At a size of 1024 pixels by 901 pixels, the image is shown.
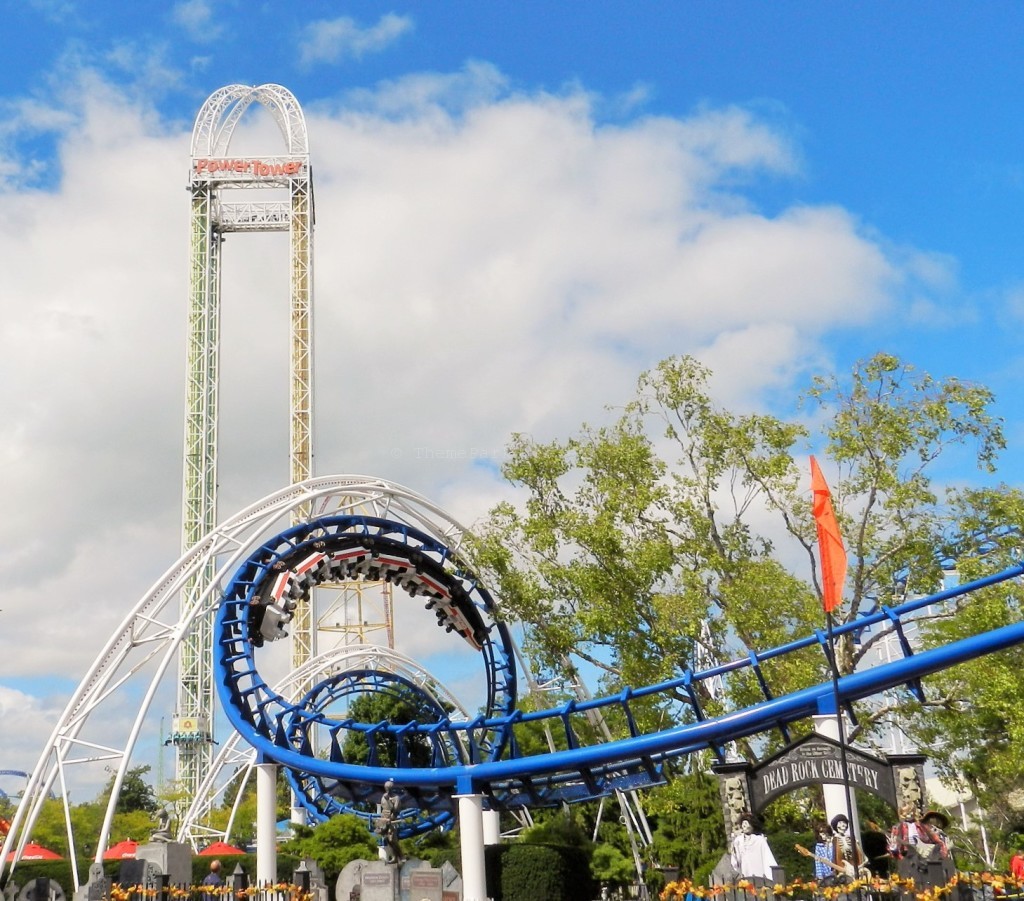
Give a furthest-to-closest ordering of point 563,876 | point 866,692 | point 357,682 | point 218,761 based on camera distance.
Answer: point 218,761, point 357,682, point 563,876, point 866,692

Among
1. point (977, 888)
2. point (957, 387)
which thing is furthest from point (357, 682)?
point (977, 888)

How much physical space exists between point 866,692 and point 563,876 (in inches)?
592

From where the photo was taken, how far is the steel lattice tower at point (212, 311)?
57.8 meters

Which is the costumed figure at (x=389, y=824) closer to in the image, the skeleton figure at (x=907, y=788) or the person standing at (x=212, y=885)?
the person standing at (x=212, y=885)

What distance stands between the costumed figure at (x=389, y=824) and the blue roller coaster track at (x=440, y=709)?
2.10 ft

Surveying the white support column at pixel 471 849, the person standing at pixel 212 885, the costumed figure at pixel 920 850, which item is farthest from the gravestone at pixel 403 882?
the costumed figure at pixel 920 850

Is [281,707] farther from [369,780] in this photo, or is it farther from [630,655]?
[630,655]

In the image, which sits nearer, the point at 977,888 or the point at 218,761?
the point at 977,888

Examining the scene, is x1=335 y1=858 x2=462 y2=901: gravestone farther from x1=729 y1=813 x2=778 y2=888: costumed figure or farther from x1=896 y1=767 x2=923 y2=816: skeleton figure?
x1=896 y1=767 x2=923 y2=816: skeleton figure

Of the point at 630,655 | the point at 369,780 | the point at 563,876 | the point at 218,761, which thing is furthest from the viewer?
the point at 218,761

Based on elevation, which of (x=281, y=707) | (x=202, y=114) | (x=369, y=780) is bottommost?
(x=369, y=780)

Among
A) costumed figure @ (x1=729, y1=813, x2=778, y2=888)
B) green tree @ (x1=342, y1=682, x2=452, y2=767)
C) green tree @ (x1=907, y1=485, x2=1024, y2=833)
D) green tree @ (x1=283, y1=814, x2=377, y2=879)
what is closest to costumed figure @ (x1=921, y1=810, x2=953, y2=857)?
costumed figure @ (x1=729, y1=813, x2=778, y2=888)

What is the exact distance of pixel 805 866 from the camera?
22.1 m

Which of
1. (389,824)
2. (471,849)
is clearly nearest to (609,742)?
(471,849)
